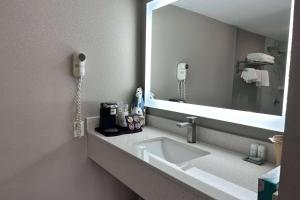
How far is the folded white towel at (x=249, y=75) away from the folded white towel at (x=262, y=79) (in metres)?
0.02

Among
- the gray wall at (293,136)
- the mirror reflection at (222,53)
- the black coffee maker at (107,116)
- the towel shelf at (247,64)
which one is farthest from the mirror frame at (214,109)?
the black coffee maker at (107,116)

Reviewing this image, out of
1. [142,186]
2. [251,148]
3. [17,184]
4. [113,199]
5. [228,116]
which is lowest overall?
[113,199]

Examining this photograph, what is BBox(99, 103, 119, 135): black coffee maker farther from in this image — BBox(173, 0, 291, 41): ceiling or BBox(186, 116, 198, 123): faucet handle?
BBox(173, 0, 291, 41): ceiling

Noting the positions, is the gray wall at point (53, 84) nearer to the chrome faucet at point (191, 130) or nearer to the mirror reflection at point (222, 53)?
the mirror reflection at point (222, 53)

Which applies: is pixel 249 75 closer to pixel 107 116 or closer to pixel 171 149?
pixel 171 149

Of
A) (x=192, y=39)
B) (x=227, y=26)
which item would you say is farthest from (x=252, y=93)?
(x=192, y=39)

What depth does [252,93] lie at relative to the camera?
1045 mm

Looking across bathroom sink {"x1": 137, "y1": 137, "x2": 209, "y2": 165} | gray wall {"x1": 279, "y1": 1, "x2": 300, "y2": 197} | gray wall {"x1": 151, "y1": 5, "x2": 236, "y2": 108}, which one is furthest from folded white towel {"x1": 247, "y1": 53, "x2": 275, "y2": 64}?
gray wall {"x1": 279, "y1": 1, "x2": 300, "y2": 197}

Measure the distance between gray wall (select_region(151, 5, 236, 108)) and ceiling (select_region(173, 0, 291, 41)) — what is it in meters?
0.05

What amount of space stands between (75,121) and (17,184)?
48cm

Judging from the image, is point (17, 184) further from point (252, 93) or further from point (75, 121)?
point (252, 93)

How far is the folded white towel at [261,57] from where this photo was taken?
96 centimetres

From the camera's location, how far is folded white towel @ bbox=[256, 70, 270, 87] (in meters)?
0.98

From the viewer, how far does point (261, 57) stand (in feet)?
3.29
